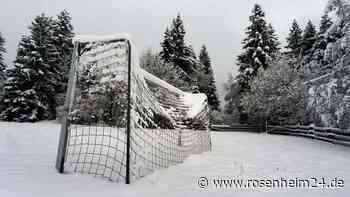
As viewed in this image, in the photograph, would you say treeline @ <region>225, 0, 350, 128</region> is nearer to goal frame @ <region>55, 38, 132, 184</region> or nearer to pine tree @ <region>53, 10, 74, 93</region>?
goal frame @ <region>55, 38, 132, 184</region>

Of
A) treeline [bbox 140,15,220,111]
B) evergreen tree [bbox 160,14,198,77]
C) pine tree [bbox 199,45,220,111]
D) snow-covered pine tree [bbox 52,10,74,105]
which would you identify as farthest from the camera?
pine tree [bbox 199,45,220,111]

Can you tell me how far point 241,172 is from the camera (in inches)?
132

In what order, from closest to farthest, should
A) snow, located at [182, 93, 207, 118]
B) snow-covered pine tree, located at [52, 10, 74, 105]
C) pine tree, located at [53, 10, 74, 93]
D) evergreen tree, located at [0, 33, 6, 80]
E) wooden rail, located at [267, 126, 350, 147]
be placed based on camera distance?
snow, located at [182, 93, 207, 118] → wooden rail, located at [267, 126, 350, 147] → snow-covered pine tree, located at [52, 10, 74, 105] → pine tree, located at [53, 10, 74, 93] → evergreen tree, located at [0, 33, 6, 80]

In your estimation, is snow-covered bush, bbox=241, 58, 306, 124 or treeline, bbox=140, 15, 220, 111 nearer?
snow-covered bush, bbox=241, 58, 306, 124

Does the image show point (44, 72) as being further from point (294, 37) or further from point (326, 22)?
point (294, 37)

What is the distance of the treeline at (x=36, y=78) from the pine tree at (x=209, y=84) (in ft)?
43.2

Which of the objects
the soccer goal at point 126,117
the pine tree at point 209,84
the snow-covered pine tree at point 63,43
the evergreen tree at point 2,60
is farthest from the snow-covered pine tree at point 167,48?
the soccer goal at point 126,117

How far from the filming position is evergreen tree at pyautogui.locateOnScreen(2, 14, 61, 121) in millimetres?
19969

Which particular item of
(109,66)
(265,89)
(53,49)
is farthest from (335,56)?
(53,49)

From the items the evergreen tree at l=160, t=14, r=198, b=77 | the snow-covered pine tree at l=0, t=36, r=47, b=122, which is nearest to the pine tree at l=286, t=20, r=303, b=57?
the evergreen tree at l=160, t=14, r=198, b=77

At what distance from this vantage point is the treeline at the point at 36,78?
787 inches

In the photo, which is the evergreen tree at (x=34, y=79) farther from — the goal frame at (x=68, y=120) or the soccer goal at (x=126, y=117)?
the goal frame at (x=68, y=120)

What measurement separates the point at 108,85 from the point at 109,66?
103cm

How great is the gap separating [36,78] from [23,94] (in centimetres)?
151
